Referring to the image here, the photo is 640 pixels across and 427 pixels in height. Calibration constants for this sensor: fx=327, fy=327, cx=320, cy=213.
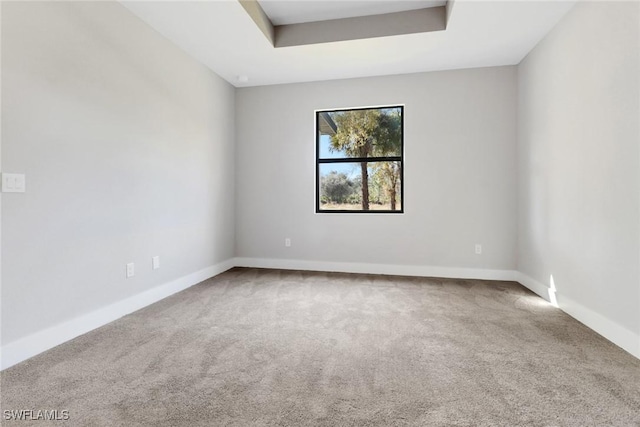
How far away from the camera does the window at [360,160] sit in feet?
13.9

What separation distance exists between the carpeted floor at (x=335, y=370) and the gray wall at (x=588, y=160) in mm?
408

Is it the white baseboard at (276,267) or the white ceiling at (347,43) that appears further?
the white ceiling at (347,43)

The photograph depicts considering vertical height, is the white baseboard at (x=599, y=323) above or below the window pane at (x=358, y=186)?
below

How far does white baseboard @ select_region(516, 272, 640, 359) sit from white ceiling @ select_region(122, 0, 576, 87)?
2.42 meters

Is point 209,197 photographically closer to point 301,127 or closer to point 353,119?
point 301,127

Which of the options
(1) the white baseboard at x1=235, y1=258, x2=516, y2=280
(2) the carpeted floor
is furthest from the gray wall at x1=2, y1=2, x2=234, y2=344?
(1) the white baseboard at x1=235, y1=258, x2=516, y2=280

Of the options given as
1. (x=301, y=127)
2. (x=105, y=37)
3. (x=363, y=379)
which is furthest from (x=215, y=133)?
(x=363, y=379)

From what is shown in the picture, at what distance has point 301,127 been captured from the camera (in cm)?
443

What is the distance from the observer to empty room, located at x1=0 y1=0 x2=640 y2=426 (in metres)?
1.68

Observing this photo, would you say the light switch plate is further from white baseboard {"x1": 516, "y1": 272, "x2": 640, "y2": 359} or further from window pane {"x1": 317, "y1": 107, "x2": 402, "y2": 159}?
white baseboard {"x1": 516, "y1": 272, "x2": 640, "y2": 359}

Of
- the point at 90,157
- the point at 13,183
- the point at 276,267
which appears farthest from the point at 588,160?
the point at 13,183

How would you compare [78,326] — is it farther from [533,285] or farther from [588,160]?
[533,285]

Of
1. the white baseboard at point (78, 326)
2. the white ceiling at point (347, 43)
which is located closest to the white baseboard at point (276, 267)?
the white baseboard at point (78, 326)

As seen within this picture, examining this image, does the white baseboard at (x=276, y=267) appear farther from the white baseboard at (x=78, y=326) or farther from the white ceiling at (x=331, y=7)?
the white ceiling at (x=331, y=7)
